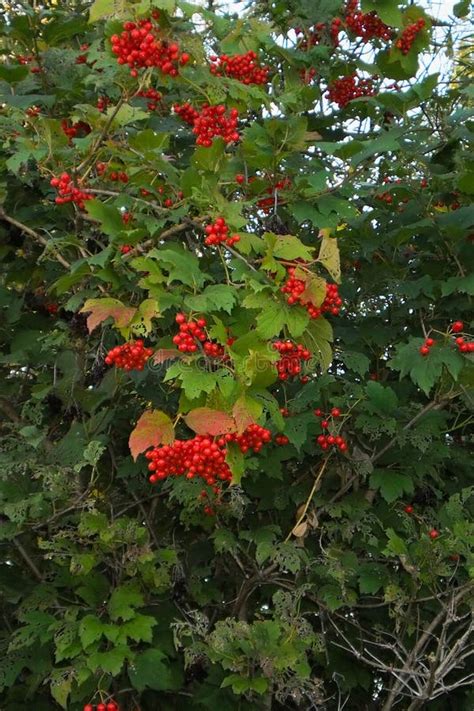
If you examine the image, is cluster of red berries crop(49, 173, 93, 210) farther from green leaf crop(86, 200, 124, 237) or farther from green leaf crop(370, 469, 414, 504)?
green leaf crop(370, 469, 414, 504)

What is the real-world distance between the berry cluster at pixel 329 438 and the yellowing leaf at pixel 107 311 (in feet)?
3.24

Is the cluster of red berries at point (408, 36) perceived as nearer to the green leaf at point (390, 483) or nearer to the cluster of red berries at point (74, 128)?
the cluster of red berries at point (74, 128)

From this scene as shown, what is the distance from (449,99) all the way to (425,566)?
84.5 inches

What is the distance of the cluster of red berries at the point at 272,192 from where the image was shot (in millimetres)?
3816

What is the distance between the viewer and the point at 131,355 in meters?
3.25

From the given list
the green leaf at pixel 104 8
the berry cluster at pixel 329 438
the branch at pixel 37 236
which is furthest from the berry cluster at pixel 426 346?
the green leaf at pixel 104 8

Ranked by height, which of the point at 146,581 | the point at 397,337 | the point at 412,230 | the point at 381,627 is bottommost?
the point at 381,627

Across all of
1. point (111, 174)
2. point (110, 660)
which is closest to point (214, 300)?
point (111, 174)

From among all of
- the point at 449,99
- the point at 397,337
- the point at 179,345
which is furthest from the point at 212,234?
the point at 449,99

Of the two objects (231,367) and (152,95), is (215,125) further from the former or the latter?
(231,367)

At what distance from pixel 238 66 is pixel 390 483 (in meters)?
1.81

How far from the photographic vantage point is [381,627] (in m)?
4.00

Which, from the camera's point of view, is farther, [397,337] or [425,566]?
[397,337]

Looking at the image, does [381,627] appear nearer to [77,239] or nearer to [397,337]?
[397,337]
